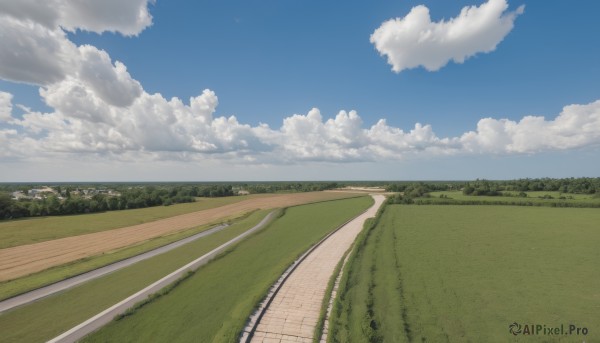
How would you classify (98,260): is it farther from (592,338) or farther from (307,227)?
(592,338)

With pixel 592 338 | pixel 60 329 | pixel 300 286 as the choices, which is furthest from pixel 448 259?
pixel 60 329

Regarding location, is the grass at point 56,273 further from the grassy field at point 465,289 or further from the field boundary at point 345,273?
the grassy field at point 465,289

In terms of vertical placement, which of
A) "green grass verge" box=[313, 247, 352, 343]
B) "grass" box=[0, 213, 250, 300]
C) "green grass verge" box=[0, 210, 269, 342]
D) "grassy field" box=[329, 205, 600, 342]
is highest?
"green grass verge" box=[313, 247, 352, 343]

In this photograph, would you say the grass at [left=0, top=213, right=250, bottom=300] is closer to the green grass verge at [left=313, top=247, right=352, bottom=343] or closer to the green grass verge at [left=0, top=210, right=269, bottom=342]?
the green grass verge at [left=0, top=210, right=269, bottom=342]

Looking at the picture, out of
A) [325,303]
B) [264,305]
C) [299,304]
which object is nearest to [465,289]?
[325,303]

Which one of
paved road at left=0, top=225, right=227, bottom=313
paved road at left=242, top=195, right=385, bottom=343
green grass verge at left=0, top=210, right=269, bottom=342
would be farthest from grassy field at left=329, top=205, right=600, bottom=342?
paved road at left=0, top=225, right=227, bottom=313

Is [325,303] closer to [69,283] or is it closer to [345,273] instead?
[345,273]
